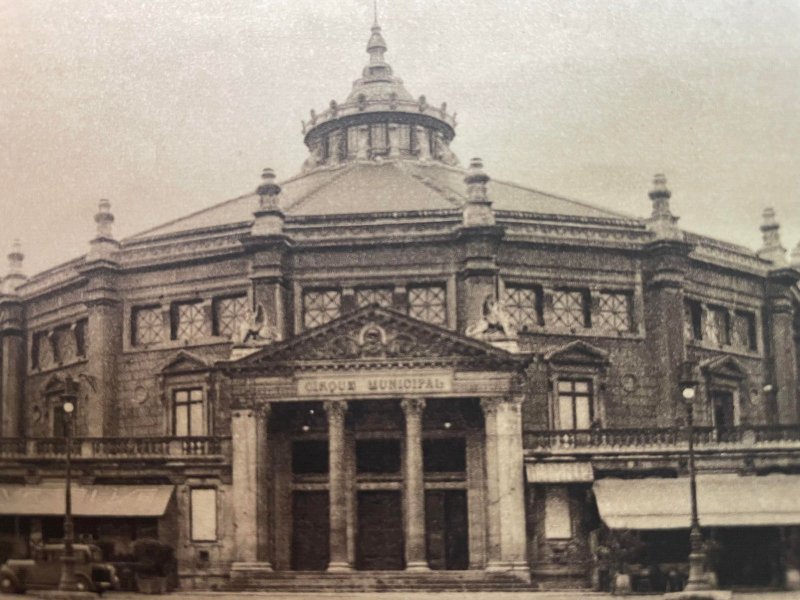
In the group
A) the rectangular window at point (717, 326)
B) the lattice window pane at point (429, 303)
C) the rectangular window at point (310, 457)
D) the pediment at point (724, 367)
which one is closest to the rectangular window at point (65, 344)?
the rectangular window at point (310, 457)

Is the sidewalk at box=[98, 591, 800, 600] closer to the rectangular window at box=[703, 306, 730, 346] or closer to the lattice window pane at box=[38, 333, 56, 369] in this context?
the rectangular window at box=[703, 306, 730, 346]

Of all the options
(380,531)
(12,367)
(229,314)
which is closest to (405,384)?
(380,531)

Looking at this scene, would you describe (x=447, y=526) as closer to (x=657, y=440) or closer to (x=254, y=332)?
(x=657, y=440)

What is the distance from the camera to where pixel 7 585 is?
93.8ft

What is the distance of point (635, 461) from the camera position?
34.7 meters

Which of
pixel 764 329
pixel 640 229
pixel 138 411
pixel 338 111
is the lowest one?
pixel 138 411

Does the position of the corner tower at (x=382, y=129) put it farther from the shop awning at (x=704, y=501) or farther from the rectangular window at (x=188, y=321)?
the shop awning at (x=704, y=501)

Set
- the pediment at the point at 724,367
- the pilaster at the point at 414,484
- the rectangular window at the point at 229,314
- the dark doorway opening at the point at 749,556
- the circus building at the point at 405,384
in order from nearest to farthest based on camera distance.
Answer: the dark doorway opening at the point at 749,556 < the circus building at the point at 405,384 < the pilaster at the point at 414,484 < the rectangular window at the point at 229,314 < the pediment at the point at 724,367

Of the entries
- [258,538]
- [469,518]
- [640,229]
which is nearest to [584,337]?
[640,229]

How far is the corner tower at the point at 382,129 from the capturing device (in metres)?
46.6

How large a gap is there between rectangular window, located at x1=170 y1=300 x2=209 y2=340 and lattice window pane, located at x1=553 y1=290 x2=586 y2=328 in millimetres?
11469

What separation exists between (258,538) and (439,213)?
1203 cm

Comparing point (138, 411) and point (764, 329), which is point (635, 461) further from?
point (138, 411)

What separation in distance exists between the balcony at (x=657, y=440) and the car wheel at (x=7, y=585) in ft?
47.4
